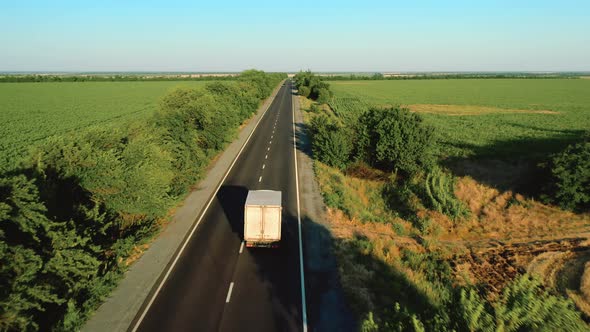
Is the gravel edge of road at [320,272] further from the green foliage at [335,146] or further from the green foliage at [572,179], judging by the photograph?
the green foliage at [572,179]

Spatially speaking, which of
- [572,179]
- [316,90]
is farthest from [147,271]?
[316,90]

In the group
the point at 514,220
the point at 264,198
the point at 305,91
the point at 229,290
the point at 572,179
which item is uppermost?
the point at 305,91

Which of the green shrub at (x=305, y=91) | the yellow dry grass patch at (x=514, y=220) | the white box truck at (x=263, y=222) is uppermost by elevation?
the green shrub at (x=305, y=91)

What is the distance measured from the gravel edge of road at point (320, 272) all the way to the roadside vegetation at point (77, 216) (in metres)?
7.74

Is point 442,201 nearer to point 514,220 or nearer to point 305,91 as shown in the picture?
point 514,220

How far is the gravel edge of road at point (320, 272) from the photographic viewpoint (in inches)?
452

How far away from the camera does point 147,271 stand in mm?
13961

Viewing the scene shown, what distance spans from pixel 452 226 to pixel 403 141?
780cm

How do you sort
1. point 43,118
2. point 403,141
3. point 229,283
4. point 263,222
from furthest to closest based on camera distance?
1. point 43,118
2. point 403,141
3. point 263,222
4. point 229,283

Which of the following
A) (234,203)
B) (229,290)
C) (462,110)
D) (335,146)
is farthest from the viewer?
(462,110)

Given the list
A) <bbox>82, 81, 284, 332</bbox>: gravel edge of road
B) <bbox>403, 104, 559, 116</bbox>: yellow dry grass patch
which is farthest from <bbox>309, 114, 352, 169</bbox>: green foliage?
<bbox>403, 104, 559, 116</bbox>: yellow dry grass patch

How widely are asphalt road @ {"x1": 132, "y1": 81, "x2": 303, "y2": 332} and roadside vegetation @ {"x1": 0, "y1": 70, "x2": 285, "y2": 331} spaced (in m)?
2.33

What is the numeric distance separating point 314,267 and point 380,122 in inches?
627

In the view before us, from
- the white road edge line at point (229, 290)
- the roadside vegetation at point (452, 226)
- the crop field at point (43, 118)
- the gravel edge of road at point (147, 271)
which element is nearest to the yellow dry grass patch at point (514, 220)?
the roadside vegetation at point (452, 226)
